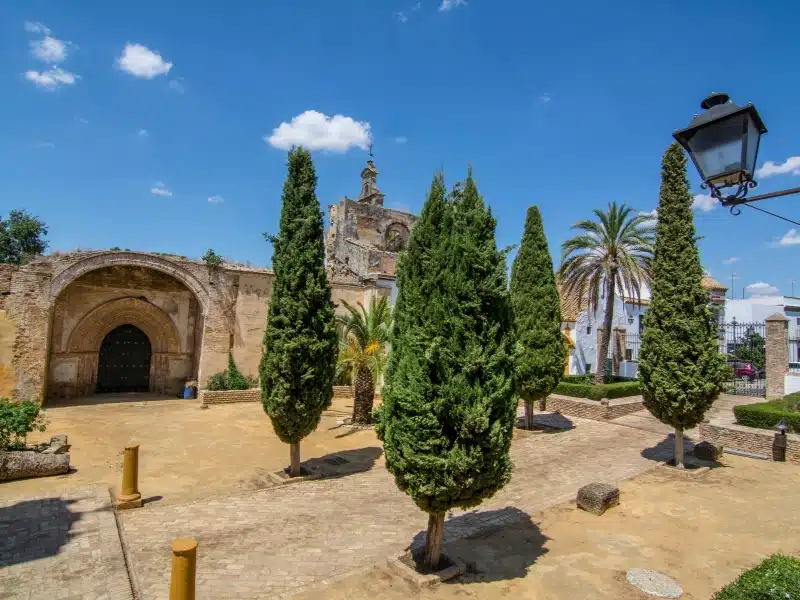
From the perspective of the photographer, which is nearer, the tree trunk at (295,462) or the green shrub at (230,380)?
the tree trunk at (295,462)

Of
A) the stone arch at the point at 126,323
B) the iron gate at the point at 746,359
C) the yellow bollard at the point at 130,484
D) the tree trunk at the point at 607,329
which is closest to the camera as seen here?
the yellow bollard at the point at 130,484

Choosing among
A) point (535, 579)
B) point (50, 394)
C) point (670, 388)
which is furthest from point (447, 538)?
point (50, 394)

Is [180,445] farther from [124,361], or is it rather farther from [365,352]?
[124,361]

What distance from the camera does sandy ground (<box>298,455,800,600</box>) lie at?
18.8 ft

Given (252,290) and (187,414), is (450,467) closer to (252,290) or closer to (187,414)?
(187,414)

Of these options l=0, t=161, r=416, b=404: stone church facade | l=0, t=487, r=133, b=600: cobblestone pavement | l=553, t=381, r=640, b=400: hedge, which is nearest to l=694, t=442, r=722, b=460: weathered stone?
l=553, t=381, r=640, b=400: hedge

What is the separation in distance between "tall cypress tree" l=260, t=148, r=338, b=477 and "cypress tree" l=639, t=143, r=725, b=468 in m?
7.62

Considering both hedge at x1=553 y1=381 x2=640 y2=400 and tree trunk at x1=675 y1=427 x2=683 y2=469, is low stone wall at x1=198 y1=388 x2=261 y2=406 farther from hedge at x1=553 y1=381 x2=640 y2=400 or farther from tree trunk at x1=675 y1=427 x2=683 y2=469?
tree trunk at x1=675 y1=427 x2=683 y2=469

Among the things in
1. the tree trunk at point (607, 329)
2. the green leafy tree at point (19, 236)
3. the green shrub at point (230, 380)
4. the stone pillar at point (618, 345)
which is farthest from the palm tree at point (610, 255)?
the green leafy tree at point (19, 236)

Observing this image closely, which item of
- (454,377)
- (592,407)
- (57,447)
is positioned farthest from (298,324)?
(592,407)

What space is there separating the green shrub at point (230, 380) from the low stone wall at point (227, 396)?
0.87 ft

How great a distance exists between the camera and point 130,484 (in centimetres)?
832

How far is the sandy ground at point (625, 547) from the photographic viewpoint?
574 cm

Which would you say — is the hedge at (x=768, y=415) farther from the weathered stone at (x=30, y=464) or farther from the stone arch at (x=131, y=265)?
the stone arch at (x=131, y=265)
